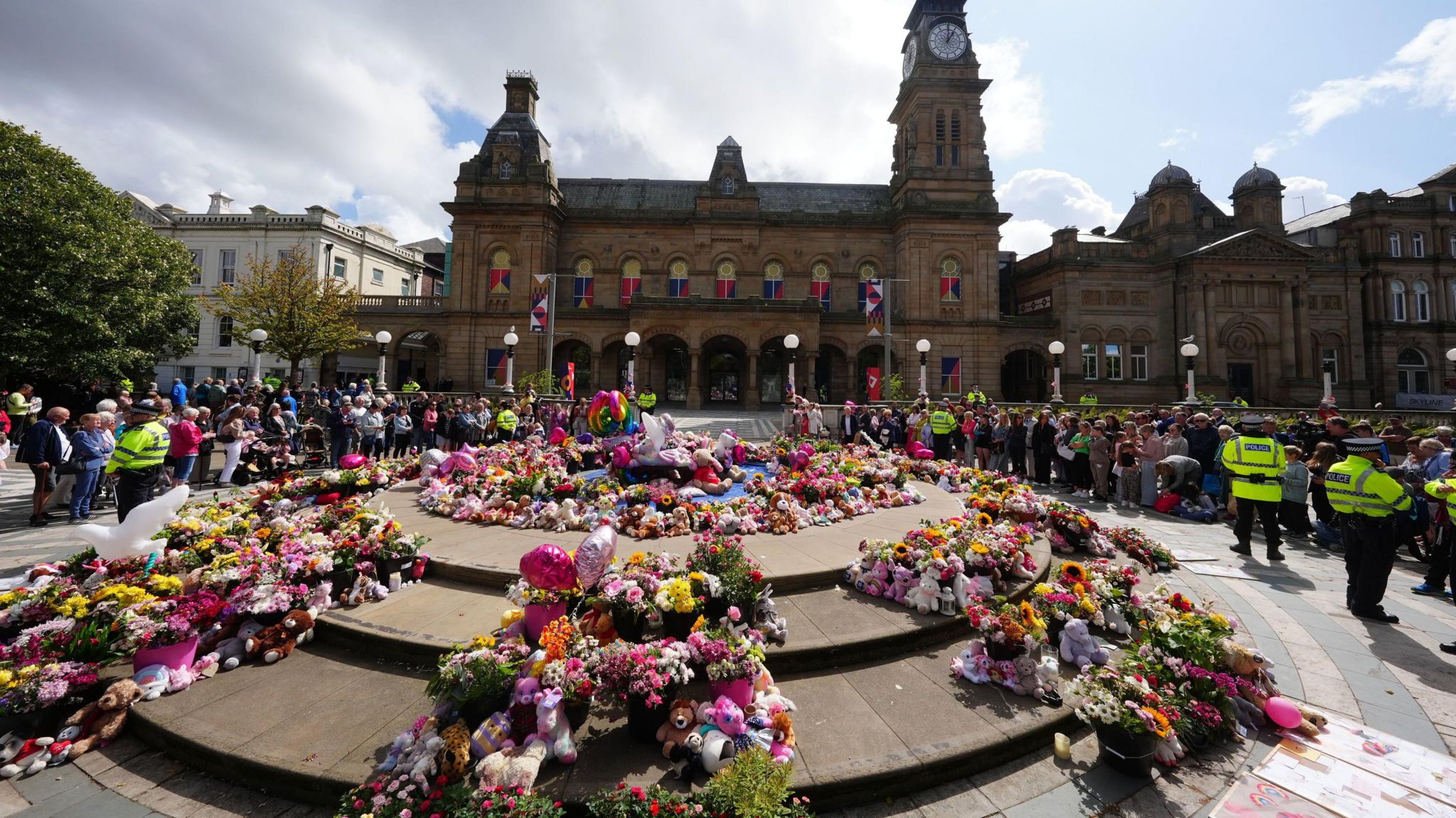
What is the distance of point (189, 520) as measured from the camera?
580cm

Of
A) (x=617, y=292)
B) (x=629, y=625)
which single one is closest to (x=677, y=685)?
(x=629, y=625)

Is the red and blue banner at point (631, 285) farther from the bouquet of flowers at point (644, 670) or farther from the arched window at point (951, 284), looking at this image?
the bouquet of flowers at point (644, 670)

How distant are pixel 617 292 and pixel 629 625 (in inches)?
1274

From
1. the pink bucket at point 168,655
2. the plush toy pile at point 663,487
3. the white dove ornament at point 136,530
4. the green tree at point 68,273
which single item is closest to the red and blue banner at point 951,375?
the plush toy pile at point 663,487

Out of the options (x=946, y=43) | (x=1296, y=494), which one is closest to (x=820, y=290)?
(x=946, y=43)

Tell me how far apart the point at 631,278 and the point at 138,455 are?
28.9m

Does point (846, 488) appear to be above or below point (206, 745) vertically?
above

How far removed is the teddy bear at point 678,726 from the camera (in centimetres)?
311

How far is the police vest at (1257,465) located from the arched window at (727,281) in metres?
28.3

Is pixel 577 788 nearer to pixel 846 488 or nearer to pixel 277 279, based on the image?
pixel 846 488

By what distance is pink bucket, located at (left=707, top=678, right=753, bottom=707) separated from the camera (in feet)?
10.8

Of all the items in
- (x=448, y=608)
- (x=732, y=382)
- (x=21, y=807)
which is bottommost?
(x=21, y=807)

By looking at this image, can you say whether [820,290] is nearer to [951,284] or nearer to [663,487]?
[951,284]

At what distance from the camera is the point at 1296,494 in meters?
9.06
